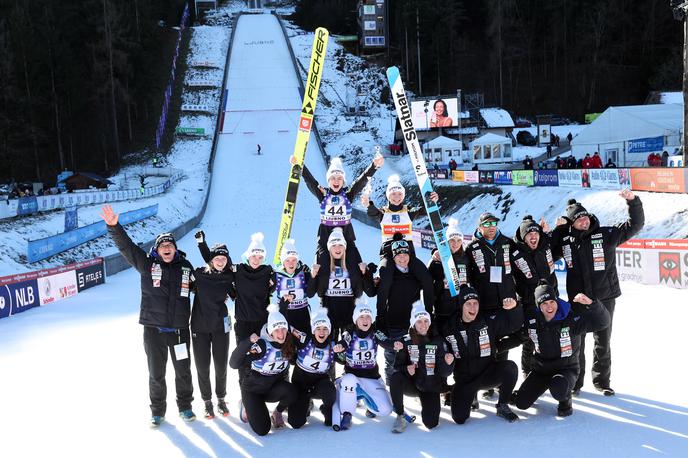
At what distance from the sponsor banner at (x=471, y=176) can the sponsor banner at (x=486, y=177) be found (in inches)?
6.1

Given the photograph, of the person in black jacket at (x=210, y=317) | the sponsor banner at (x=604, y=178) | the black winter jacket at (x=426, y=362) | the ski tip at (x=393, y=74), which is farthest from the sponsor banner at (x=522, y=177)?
the person in black jacket at (x=210, y=317)

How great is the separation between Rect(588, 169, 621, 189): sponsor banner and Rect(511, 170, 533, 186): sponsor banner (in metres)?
3.25

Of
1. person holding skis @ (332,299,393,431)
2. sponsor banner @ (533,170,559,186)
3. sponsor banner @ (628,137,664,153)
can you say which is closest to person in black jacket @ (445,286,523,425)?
person holding skis @ (332,299,393,431)

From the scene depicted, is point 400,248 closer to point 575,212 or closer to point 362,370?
point 362,370

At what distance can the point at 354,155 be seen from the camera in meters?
38.6

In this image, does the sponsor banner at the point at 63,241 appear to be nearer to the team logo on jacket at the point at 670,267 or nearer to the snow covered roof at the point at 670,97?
the team logo on jacket at the point at 670,267

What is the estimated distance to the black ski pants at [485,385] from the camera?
4.95m

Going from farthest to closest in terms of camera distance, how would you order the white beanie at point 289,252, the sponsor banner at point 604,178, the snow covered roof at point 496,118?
the snow covered roof at point 496,118
the sponsor banner at point 604,178
the white beanie at point 289,252

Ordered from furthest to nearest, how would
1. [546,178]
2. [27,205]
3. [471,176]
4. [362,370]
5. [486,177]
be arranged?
[471,176] → [486,177] → [546,178] → [27,205] → [362,370]

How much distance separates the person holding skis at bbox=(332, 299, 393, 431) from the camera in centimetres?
504

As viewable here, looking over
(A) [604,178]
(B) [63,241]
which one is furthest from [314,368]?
(A) [604,178]

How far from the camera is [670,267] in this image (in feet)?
34.0

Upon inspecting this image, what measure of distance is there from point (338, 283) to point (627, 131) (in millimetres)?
25909

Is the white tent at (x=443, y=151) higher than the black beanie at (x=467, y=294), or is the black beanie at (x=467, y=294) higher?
the white tent at (x=443, y=151)
